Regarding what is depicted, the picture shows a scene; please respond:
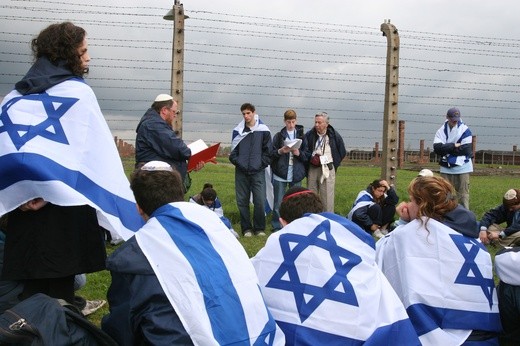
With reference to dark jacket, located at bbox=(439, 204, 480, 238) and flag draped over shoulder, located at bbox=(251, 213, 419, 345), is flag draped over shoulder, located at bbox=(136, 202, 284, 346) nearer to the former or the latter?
flag draped over shoulder, located at bbox=(251, 213, 419, 345)

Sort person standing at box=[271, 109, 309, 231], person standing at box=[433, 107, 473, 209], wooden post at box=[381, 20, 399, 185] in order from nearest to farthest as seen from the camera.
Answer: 1. person standing at box=[271, 109, 309, 231]
2. person standing at box=[433, 107, 473, 209]
3. wooden post at box=[381, 20, 399, 185]

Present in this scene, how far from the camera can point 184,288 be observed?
305 centimetres

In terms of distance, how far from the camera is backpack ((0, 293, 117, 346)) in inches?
114

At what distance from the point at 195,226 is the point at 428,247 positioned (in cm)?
173

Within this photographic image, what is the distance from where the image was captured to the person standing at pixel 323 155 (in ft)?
31.6

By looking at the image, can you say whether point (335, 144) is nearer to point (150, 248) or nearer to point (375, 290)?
point (375, 290)

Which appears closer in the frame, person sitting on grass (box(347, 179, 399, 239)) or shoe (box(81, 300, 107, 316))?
shoe (box(81, 300, 107, 316))

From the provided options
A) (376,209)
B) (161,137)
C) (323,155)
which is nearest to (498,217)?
(376,209)

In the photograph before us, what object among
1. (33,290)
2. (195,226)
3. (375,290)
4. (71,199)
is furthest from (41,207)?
(375,290)

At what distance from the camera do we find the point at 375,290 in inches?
146


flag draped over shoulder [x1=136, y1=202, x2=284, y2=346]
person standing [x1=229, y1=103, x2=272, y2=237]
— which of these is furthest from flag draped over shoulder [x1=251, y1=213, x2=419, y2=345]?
person standing [x1=229, y1=103, x2=272, y2=237]

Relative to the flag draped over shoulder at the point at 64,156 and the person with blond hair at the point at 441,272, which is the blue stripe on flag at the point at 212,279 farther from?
the person with blond hair at the point at 441,272

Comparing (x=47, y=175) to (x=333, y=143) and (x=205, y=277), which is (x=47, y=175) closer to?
(x=205, y=277)

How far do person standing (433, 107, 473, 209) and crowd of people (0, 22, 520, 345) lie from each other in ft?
18.8
